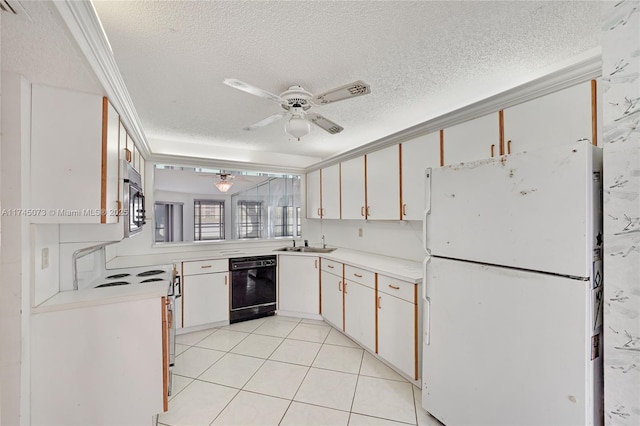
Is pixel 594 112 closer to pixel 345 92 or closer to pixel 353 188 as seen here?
pixel 345 92

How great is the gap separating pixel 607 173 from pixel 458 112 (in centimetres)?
126

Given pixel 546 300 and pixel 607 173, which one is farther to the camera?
pixel 546 300

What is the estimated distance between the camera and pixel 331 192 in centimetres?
→ 375

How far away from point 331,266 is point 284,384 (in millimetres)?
1392

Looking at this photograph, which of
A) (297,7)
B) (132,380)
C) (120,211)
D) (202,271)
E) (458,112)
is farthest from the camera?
(202,271)

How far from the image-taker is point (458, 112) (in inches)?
79.4

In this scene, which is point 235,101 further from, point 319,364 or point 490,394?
point 490,394

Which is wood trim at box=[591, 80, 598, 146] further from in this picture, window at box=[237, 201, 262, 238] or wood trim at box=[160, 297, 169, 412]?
window at box=[237, 201, 262, 238]

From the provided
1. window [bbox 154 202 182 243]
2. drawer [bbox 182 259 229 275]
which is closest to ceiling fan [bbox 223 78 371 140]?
drawer [bbox 182 259 229 275]

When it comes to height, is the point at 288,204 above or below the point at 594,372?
above

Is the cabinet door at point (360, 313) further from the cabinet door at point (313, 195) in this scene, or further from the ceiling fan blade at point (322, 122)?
the ceiling fan blade at point (322, 122)

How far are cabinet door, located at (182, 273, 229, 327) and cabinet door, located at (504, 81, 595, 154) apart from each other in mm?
3242

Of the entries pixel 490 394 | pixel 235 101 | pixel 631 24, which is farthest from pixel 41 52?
pixel 490 394

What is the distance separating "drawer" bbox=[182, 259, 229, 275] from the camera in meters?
3.11
